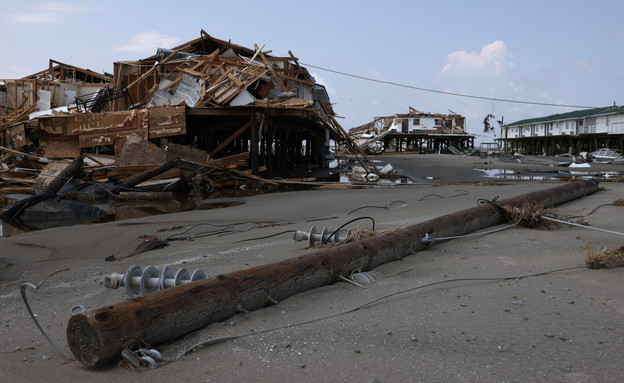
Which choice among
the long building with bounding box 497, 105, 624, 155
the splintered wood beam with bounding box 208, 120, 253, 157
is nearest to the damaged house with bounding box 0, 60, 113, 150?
the splintered wood beam with bounding box 208, 120, 253, 157

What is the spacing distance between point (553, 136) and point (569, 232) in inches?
2843

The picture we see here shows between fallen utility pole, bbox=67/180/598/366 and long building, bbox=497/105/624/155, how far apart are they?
203ft

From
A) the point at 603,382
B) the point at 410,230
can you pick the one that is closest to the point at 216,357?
the point at 603,382

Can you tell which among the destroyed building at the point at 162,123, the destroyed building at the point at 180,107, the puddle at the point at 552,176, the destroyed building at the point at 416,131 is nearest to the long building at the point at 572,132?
the destroyed building at the point at 416,131

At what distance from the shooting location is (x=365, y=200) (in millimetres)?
11344

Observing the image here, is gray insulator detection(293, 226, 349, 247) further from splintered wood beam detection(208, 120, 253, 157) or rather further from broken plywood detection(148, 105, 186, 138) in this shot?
splintered wood beam detection(208, 120, 253, 157)

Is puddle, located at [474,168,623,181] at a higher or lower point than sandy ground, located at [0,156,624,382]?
higher

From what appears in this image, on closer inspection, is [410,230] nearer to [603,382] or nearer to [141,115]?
[603,382]

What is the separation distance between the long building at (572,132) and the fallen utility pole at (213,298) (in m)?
61.8

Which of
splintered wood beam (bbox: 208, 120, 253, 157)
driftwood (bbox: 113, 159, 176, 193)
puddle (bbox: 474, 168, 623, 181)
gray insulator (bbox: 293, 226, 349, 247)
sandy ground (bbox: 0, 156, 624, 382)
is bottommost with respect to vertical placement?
sandy ground (bbox: 0, 156, 624, 382)

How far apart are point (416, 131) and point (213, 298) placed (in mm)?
70572

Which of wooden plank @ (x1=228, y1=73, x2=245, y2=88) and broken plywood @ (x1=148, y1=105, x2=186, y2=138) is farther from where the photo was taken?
wooden plank @ (x1=228, y1=73, x2=245, y2=88)

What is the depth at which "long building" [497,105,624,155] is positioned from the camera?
59.4 meters

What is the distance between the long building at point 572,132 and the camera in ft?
195
